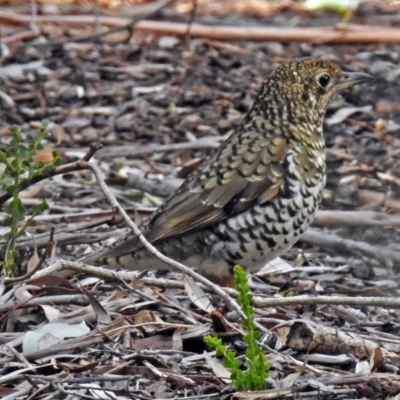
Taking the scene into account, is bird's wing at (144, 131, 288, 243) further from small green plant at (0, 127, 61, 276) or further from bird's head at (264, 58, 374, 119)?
small green plant at (0, 127, 61, 276)

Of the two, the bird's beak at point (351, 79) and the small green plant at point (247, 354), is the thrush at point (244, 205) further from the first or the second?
the small green plant at point (247, 354)

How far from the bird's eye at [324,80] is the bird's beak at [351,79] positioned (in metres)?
0.06

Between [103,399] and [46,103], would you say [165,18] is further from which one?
[103,399]

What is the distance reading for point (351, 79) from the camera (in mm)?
6391

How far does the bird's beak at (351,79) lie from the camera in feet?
20.9

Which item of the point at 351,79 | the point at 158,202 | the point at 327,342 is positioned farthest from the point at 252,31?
the point at 327,342

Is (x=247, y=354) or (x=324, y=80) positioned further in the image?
(x=324, y=80)

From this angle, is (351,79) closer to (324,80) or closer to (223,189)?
(324,80)

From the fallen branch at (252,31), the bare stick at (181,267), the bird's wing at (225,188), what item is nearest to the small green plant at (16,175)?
the bare stick at (181,267)

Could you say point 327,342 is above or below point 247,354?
below

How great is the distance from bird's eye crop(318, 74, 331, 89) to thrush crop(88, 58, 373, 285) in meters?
0.21

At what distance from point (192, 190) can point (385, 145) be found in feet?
8.67

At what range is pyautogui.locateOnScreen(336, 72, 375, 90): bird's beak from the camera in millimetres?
6355

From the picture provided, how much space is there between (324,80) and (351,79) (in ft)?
0.55
